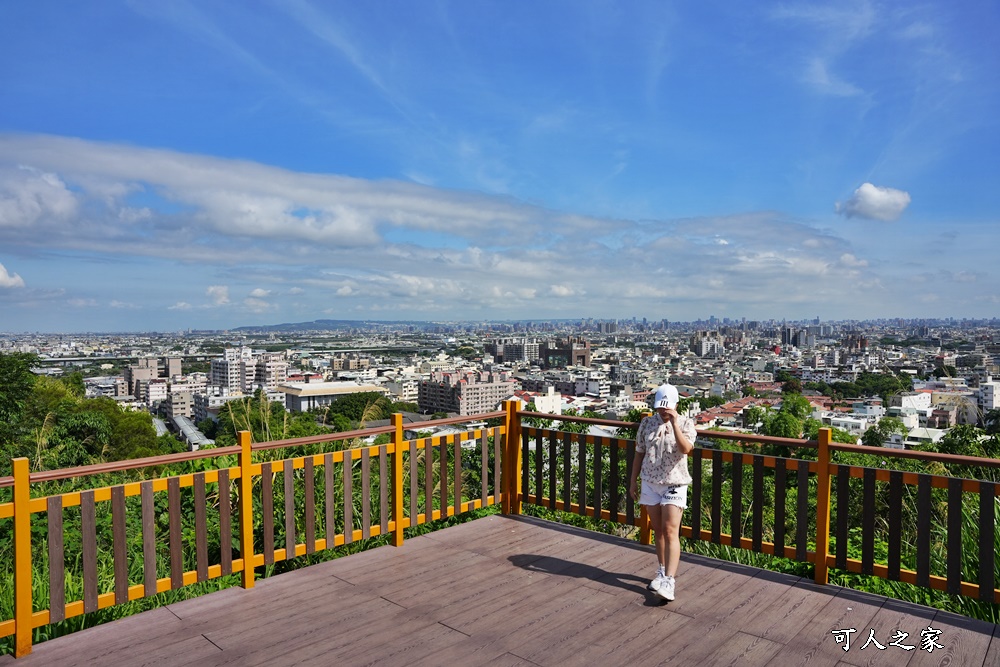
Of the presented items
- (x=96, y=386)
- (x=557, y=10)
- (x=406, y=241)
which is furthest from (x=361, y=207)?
(x=557, y=10)

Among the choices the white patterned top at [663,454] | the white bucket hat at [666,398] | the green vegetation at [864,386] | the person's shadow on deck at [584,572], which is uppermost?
the white bucket hat at [666,398]

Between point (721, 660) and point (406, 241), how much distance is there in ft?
553

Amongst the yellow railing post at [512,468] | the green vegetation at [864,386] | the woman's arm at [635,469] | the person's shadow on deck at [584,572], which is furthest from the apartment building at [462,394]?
the woman's arm at [635,469]

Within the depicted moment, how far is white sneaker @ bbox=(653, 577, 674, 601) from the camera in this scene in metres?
3.69

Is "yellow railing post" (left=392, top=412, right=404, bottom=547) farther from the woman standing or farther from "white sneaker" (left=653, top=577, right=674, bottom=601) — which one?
"white sneaker" (left=653, top=577, right=674, bottom=601)

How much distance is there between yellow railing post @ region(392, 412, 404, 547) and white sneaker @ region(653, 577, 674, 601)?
2.08 metres

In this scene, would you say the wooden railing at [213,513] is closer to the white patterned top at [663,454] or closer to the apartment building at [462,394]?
the white patterned top at [663,454]

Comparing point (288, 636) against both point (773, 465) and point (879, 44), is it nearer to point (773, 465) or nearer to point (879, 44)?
point (773, 465)

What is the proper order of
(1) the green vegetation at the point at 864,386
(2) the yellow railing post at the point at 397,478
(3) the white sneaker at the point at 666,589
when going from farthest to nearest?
(1) the green vegetation at the point at 864,386 < (2) the yellow railing post at the point at 397,478 < (3) the white sneaker at the point at 666,589

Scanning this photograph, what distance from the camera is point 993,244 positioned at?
85.9m

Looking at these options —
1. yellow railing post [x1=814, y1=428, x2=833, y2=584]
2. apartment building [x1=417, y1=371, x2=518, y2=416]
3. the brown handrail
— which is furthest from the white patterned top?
apartment building [x1=417, y1=371, x2=518, y2=416]

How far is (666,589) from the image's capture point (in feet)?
12.2

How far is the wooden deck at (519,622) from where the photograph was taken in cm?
305

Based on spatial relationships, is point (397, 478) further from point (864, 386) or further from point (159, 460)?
point (864, 386)
